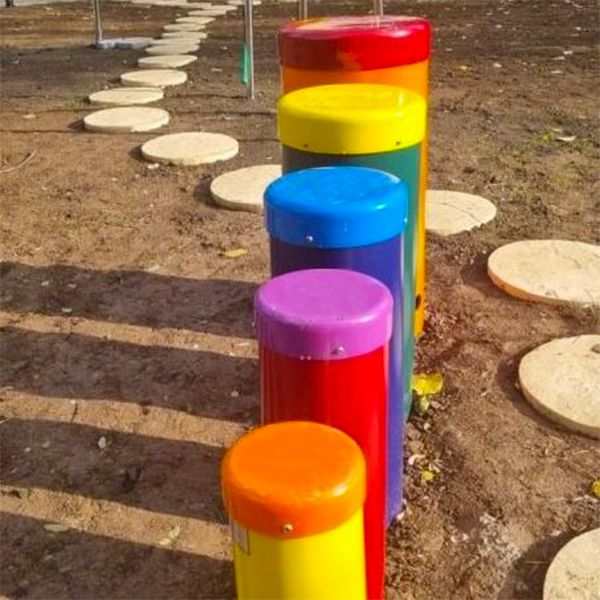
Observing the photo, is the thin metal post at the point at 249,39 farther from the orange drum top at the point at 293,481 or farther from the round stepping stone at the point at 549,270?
the orange drum top at the point at 293,481

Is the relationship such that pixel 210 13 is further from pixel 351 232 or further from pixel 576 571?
pixel 576 571

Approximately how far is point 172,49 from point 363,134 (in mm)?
7145

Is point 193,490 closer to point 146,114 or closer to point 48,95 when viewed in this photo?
point 146,114

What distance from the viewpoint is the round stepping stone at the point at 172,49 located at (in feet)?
29.6

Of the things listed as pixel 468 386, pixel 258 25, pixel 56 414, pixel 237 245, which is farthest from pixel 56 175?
pixel 258 25

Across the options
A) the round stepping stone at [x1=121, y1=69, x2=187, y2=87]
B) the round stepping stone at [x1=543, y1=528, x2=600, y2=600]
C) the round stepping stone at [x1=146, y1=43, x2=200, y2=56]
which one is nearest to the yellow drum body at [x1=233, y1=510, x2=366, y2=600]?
the round stepping stone at [x1=543, y1=528, x2=600, y2=600]

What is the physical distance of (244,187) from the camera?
488cm

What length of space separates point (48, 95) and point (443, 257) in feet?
15.1

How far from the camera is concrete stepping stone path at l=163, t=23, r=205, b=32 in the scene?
1064cm

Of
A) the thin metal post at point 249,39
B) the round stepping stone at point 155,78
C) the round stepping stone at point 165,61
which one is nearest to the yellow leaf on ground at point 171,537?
the thin metal post at point 249,39

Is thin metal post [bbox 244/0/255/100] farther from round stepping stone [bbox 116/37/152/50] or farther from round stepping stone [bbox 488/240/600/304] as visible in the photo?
round stepping stone [bbox 488/240/600/304]

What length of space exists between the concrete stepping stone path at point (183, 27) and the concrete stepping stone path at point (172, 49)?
4.18ft

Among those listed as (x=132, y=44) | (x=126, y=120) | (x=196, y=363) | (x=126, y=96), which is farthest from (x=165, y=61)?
(x=196, y=363)

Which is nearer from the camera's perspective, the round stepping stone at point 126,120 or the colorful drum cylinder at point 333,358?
the colorful drum cylinder at point 333,358
